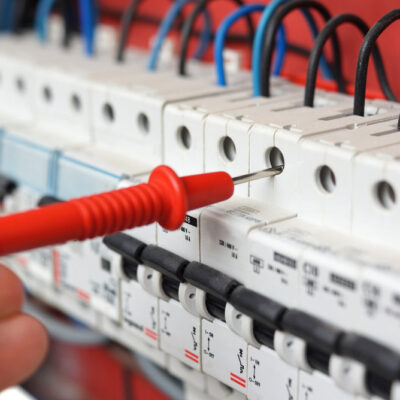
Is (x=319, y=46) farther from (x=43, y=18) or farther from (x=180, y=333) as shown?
(x=43, y=18)

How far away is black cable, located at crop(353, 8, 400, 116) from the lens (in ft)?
2.36

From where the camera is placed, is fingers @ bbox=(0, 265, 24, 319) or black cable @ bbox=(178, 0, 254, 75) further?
black cable @ bbox=(178, 0, 254, 75)

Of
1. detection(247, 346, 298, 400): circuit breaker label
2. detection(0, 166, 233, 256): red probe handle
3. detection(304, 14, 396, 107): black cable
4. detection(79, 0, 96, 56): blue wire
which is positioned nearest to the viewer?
detection(0, 166, 233, 256): red probe handle

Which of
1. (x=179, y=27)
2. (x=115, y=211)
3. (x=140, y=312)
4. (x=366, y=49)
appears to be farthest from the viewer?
(x=179, y=27)

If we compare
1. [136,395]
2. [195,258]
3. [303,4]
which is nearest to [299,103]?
[303,4]

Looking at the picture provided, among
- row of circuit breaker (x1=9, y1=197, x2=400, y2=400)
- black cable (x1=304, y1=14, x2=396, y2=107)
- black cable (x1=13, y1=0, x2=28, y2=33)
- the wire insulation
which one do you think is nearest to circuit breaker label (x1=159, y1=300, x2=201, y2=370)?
row of circuit breaker (x1=9, y1=197, x2=400, y2=400)

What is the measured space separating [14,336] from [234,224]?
0.21 metres

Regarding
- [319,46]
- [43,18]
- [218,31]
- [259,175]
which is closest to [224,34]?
[218,31]

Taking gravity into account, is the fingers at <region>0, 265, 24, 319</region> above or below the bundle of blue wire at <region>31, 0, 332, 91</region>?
below

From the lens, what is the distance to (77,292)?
93 centimetres

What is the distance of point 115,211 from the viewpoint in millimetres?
597

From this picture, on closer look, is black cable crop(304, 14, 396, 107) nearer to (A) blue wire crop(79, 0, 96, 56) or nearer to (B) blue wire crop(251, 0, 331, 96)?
(B) blue wire crop(251, 0, 331, 96)

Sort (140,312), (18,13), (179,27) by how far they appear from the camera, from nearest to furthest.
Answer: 1. (140,312)
2. (179,27)
3. (18,13)

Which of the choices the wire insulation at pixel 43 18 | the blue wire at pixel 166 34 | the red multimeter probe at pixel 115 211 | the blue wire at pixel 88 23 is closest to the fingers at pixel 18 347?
the red multimeter probe at pixel 115 211
